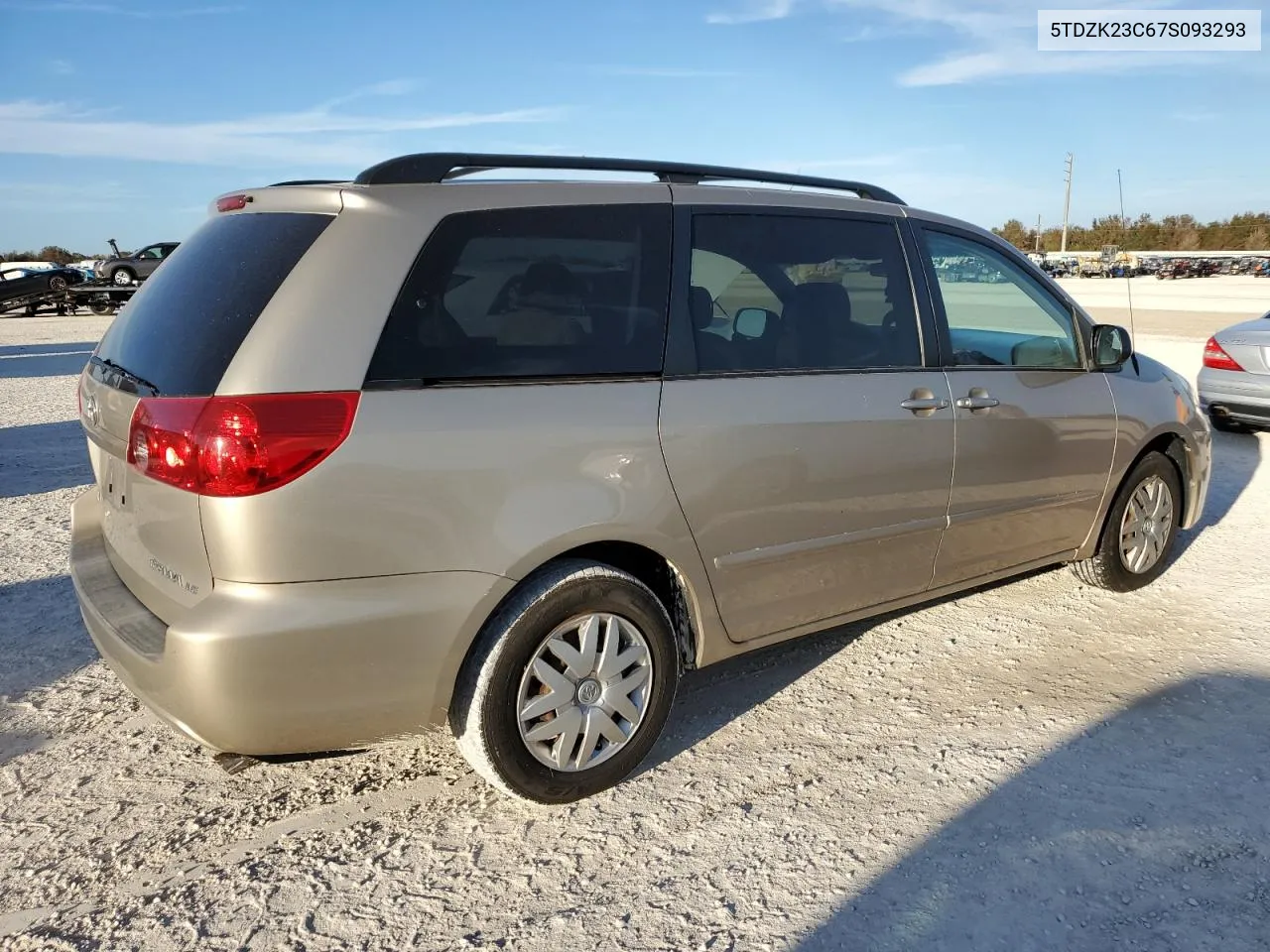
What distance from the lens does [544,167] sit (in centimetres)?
304

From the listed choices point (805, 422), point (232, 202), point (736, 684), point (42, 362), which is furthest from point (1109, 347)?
point (42, 362)

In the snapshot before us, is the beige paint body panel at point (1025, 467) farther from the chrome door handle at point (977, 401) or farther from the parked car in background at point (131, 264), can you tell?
the parked car in background at point (131, 264)

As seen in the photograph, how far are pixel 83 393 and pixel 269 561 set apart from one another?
1.24m

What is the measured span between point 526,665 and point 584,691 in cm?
23

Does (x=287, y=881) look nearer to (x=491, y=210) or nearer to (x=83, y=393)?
(x=83, y=393)

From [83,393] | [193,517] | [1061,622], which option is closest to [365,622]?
[193,517]

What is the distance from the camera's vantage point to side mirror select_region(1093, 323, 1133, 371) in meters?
4.47

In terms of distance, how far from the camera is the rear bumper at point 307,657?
245cm

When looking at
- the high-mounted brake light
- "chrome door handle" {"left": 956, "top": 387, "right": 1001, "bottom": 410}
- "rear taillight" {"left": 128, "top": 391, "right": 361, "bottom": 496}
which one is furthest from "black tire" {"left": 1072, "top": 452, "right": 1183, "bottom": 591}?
the high-mounted brake light

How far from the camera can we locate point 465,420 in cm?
264

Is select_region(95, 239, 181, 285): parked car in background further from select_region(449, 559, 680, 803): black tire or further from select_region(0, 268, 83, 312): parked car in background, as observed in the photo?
select_region(449, 559, 680, 803): black tire

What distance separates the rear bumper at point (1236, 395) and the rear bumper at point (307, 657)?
797cm

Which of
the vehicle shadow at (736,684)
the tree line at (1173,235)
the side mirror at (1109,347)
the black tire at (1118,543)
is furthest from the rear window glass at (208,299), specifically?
the tree line at (1173,235)

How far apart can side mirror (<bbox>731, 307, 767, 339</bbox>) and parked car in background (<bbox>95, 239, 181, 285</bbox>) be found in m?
30.3
